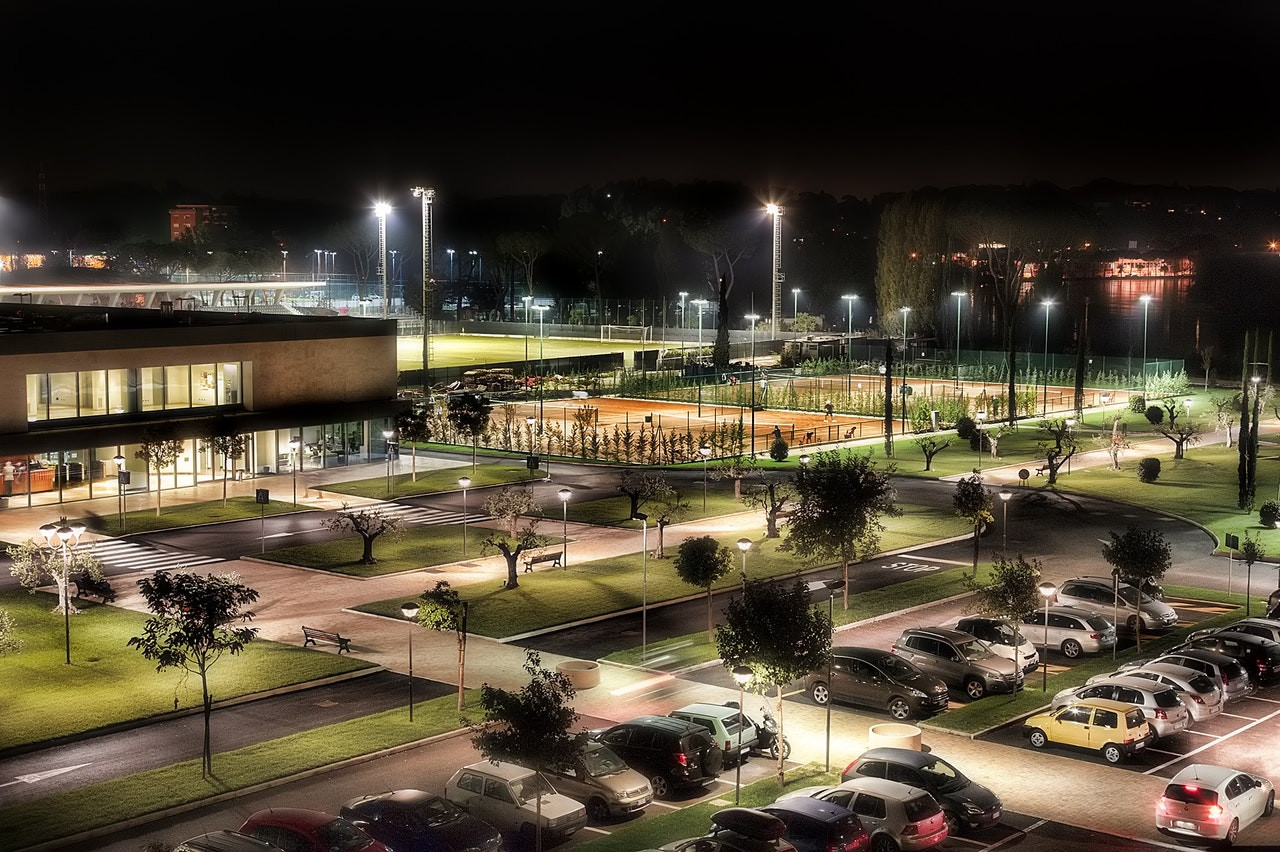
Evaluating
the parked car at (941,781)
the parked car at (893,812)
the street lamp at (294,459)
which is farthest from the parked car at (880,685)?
the street lamp at (294,459)

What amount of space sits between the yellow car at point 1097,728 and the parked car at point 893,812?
4.67 metres

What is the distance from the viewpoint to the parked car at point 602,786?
2011cm

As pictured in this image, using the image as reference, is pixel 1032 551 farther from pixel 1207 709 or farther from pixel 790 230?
pixel 790 230

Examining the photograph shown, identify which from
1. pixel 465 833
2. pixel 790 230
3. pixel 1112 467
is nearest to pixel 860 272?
pixel 790 230

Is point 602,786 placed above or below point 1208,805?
below

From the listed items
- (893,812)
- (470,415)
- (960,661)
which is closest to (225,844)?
(893,812)

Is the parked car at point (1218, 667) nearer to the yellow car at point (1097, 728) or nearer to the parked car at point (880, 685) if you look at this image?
the yellow car at point (1097, 728)

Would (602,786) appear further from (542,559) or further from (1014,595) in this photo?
(542,559)

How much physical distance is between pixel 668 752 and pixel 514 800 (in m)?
2.91

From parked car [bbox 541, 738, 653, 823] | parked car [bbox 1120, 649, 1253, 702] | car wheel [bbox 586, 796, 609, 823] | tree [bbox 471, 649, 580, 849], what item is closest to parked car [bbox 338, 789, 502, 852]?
tree [bbox 471, 649, 580, 849]

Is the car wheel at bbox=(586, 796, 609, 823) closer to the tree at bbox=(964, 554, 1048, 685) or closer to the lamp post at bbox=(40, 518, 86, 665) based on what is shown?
the tree at bbox=(964, 554, 1048, 685)

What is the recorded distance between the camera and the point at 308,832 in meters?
17.6

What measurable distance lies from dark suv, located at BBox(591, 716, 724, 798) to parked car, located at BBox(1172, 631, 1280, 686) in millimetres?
10570

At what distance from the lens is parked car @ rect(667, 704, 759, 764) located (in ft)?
73.0
